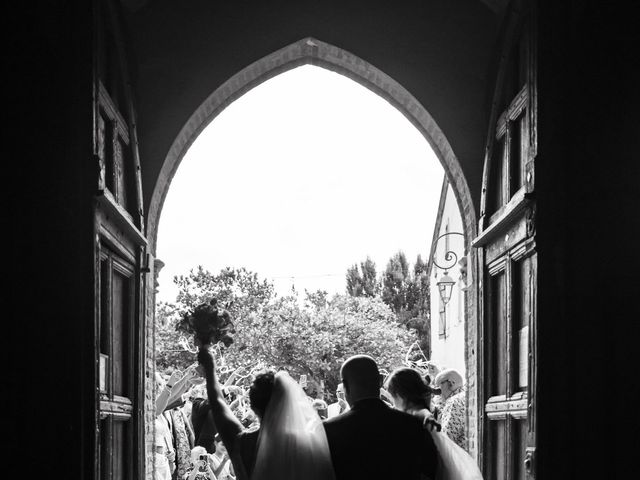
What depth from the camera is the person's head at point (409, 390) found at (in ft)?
17.1

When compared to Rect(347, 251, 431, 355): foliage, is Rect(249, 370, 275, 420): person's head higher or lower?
lower

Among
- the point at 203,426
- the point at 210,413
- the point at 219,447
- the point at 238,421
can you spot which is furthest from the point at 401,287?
the point at 238,421

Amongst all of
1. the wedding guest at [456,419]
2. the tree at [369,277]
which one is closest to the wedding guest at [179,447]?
the wedding guest at [456,419]

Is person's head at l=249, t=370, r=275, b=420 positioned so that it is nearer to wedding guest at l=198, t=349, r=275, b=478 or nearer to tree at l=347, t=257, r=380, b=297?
wedding guest at l=198, t=349, r=275, b=478

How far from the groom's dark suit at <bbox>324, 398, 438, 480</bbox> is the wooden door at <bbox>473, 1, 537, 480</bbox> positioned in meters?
0.65

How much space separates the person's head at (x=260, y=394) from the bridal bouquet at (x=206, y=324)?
263 mm

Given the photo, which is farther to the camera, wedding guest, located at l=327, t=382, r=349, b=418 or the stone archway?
wedding guest, located at l=327, t=382, r=349, b=418

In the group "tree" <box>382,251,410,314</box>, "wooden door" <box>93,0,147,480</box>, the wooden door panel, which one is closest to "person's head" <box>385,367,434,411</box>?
the wooden door panel

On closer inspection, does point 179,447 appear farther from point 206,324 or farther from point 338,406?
point 206,324

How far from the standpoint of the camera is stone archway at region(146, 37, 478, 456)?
7.31m

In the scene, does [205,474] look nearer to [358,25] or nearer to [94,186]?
[358,25]

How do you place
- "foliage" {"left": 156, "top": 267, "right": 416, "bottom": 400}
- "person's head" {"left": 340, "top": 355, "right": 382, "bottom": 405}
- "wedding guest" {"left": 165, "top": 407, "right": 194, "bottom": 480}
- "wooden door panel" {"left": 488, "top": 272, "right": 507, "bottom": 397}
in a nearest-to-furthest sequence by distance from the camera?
"person's head" {"left": 340, "top": 355, "right": 382, "bottom": 405} → "wooden door panel" {"left": 488, "top": 272, "right": 507, "bottom": 397} → "wedding guest" {"left": 165, "top": 407, "right": 194, "bottom": 480} → "foliage" {"left": 156, "top": 267, "right": 416, "bottom": 400}

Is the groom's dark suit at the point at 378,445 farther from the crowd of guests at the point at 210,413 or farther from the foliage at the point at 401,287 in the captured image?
the foliage at the point at 401,287
